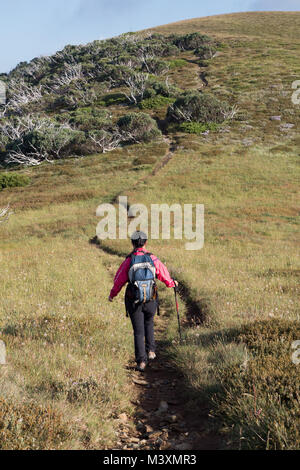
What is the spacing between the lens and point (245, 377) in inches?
176

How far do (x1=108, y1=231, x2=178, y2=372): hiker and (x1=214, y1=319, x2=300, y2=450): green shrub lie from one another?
1.70 metres

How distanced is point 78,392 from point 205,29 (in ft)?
414

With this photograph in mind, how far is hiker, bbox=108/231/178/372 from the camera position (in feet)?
19.2

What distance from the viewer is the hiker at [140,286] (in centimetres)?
586

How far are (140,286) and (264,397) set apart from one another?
8.61 feet

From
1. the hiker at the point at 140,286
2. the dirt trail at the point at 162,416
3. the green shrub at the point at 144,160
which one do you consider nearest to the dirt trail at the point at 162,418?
the dirt trail at the point at 162,416

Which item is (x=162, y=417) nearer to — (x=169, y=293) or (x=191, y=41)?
(x=169, y=293)

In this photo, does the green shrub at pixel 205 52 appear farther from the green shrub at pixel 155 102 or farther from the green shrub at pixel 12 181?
the green shrub at pixel 12 181

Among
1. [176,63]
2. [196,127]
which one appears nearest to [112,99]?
[196,127]

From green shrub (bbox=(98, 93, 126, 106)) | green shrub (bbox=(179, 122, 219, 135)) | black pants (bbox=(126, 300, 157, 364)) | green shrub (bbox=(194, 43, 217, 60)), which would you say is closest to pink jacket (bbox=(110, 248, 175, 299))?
black pants (bbox=(126, 300, 157, 364))

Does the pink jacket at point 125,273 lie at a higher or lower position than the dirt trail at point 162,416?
higher

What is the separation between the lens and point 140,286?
586cm

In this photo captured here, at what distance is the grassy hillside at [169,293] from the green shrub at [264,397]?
0.07 feet

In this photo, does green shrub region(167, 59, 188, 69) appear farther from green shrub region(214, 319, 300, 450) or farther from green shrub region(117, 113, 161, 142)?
green shrub region(214, 319, 300, 450)
